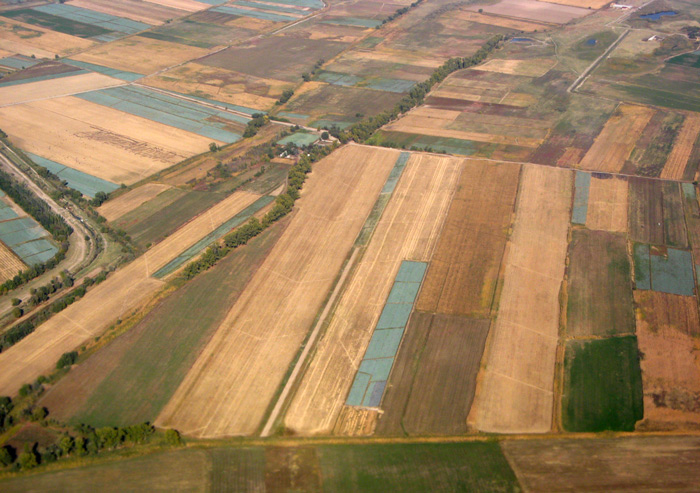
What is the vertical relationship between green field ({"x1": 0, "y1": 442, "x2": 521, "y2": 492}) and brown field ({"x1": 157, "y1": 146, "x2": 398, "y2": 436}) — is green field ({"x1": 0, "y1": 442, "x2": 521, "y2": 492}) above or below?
below

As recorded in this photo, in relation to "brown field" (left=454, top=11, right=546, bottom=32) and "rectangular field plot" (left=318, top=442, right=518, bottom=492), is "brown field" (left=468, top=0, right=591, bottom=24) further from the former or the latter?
"rectangular field plot" (left=318, top=442, right=518, bottom=492)

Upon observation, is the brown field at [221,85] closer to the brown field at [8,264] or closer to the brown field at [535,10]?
the brown field at [8,264]

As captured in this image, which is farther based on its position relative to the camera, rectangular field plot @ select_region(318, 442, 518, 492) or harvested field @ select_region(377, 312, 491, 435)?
harvested field @ select_region(377, 312, 491, 435)

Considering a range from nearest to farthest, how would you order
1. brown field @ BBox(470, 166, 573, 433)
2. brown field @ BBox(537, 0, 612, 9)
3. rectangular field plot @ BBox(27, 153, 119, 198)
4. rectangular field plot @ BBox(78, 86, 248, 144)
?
brown field @ BBox(470, 166, 573, 433) → rectangular field plot @ BBox(27, 153, 119, 198) → rectangular field plot @ BBox(78, 86, 248, 144) → brown field @ BBox(537, 0, 612, 9)

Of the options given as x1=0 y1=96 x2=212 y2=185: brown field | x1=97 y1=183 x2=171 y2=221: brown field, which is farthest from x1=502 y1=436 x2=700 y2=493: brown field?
x1=0 y1=96 x2=212 y2=185: brown field

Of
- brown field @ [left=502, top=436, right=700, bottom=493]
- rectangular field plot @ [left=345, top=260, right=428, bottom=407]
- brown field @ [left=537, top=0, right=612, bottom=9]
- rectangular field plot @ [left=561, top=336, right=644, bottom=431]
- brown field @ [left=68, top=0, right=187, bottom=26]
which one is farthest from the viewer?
brown field @ [left=68, top=0, right=187, bottom=26]

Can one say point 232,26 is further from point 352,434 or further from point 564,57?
point 352,434

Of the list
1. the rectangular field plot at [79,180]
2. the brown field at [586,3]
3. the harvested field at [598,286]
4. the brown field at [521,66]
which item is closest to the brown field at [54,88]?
the rectangular field plot at [79,180]
